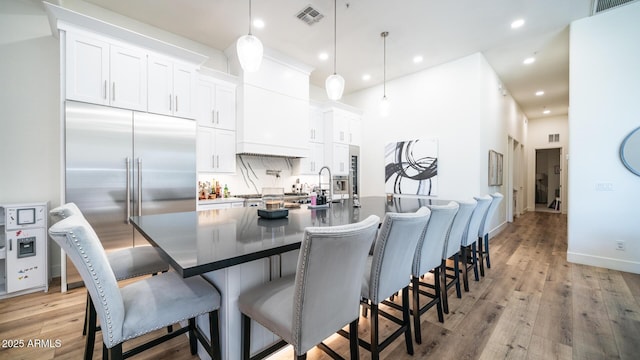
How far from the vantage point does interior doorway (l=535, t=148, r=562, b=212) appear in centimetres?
966

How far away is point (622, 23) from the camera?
3.13 meters

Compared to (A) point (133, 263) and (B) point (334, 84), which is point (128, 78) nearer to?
(A) point (133, 263)

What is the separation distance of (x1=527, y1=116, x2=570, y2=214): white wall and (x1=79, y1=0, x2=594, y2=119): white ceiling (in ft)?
13.7

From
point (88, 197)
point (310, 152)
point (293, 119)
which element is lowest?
point (88, 197)

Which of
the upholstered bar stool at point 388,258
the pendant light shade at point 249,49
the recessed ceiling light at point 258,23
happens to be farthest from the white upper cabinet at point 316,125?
the upholstered bar stool at point 388,258

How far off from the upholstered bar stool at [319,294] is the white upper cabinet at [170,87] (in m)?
2.78

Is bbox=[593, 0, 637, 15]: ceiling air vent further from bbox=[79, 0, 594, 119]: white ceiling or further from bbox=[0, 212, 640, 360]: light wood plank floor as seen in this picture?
bbox=[0, 212, 640, 360]: light wood plank floor

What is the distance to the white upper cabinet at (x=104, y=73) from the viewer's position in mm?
2508

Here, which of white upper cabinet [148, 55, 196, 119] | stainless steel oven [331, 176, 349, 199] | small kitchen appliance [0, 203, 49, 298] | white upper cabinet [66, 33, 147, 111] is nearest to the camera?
small kitchen appliance [0, 203, 49, 298]

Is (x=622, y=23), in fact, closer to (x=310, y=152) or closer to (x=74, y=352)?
(x=310, y=152)

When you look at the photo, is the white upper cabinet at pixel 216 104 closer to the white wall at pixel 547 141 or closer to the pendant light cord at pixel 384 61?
the pendant light cord at pixel 384 61

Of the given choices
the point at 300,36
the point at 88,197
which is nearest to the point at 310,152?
the point at 300,36

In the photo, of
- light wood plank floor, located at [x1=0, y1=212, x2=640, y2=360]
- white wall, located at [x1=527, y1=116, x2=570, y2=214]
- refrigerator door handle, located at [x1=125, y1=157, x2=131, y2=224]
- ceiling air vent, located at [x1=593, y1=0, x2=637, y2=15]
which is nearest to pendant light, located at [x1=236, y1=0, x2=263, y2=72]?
refrigerator door handle, located at [x1=125, y1=157, x2=131, y2=224]

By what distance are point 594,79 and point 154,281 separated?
208 inches
